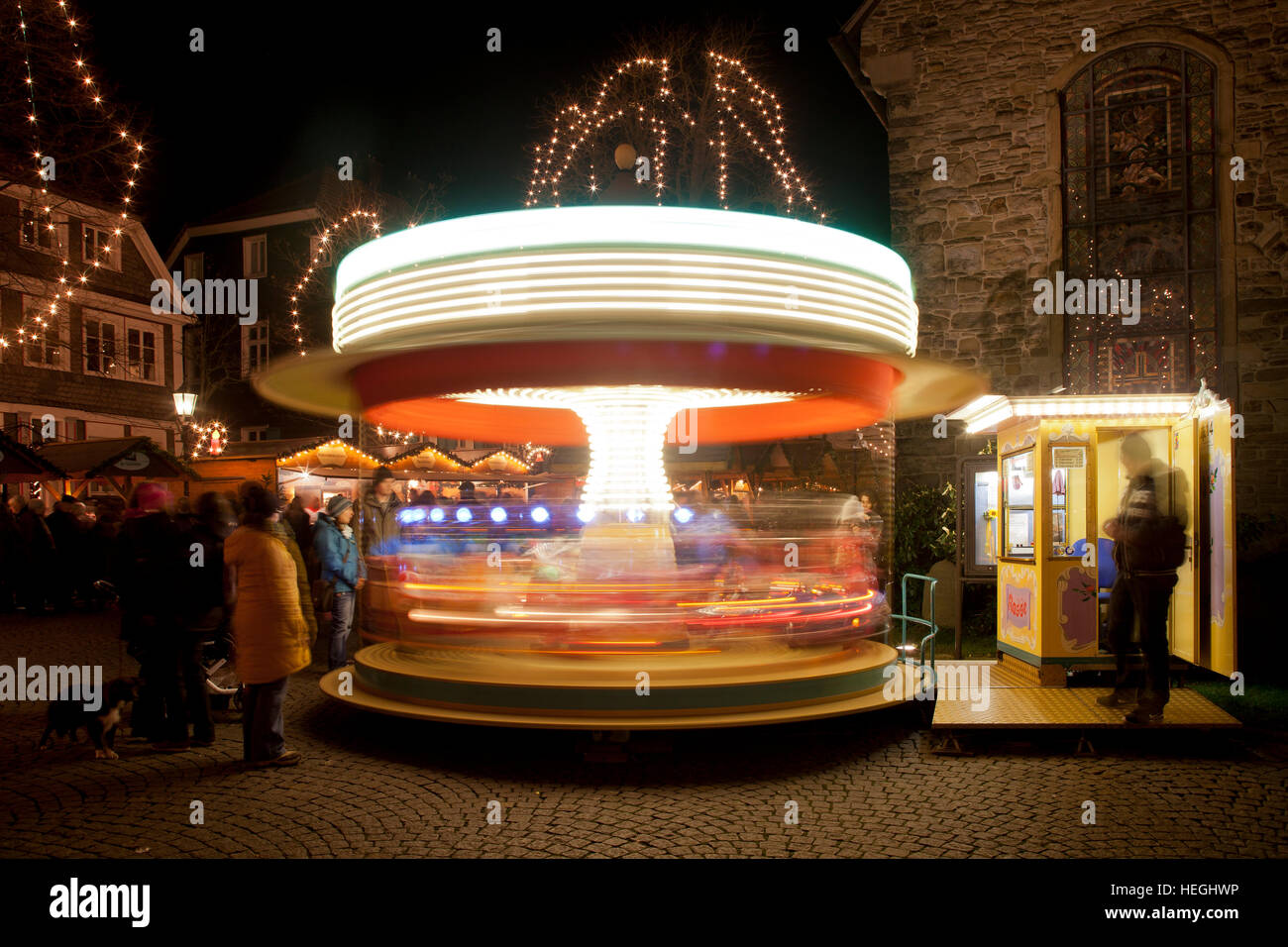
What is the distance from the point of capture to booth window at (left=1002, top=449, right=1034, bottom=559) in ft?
26.9

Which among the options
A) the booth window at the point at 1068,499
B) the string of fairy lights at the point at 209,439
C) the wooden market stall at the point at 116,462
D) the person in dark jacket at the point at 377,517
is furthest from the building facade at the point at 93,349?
the booth window at the point at 1068,499

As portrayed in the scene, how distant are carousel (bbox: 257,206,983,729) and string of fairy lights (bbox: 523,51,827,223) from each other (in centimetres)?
989

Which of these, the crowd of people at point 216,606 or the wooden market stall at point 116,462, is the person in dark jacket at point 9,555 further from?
the crowd of people at point 216,606

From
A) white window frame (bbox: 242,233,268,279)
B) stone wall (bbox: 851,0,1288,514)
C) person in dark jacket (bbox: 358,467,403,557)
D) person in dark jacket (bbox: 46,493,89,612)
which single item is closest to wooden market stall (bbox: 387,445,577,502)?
person in dark jacket (bbox: 46,493,89,612)

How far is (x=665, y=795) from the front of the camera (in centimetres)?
532

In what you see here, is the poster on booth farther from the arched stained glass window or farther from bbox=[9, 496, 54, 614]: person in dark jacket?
bbox=[9, 496, 54, 614]: person in dark jacket

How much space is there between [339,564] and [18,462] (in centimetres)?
950

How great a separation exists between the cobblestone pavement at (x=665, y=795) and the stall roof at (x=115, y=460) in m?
11.5

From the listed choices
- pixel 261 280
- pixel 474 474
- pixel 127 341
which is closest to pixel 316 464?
pixel 474 474

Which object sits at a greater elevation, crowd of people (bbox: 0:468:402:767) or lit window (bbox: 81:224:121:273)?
lit window (bbox: 81:224:121:273)

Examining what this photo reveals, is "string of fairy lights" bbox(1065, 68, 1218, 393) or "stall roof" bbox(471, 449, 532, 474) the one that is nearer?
"string of fairy lights" bbox(1065, 68, 1218, 393)

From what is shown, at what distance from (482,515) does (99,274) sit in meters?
18.1

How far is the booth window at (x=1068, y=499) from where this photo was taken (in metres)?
7.45

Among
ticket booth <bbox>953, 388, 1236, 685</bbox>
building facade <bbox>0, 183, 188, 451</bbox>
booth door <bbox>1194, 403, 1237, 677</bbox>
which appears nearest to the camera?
booth door <bbox>1194, 403, 1237, 677</bbox>
